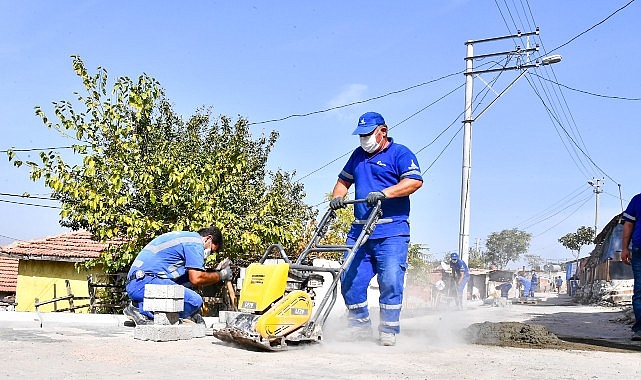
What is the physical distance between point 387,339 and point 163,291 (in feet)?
6.26

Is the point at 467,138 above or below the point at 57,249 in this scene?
above

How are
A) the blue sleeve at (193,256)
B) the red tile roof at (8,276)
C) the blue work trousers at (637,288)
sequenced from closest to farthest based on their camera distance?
1. the blue sleeve at (193,256)
2. the blue work trousers at (637,288)
3. the red tile roof at (8,276)

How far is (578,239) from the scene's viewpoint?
250ft

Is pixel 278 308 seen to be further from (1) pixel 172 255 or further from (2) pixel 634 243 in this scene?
(2) pixel 634 243

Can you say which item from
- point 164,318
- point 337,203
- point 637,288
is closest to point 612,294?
point 637,288

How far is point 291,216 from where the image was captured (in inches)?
534

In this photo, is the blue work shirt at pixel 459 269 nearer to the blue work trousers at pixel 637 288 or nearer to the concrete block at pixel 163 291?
the blue work trousers at pixel 637 288

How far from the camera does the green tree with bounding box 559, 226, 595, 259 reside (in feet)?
244

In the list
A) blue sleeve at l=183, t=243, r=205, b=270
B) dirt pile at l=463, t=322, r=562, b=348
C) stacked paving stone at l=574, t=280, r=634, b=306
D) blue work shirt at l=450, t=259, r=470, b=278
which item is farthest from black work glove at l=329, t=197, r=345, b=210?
stacked paving stone at l=574, t=280, r=634, b=306

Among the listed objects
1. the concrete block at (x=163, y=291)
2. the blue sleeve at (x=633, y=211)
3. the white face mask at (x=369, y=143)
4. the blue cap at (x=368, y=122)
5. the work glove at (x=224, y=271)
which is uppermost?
the blue cap at (x=368, y=122)

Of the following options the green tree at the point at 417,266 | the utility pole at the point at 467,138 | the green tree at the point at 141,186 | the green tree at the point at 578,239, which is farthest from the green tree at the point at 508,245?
the green tree at the point at 141,186

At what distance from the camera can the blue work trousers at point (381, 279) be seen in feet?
20.7

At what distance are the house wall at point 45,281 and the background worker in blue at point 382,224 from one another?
646 inches

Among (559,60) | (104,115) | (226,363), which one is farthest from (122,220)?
(559,60)
